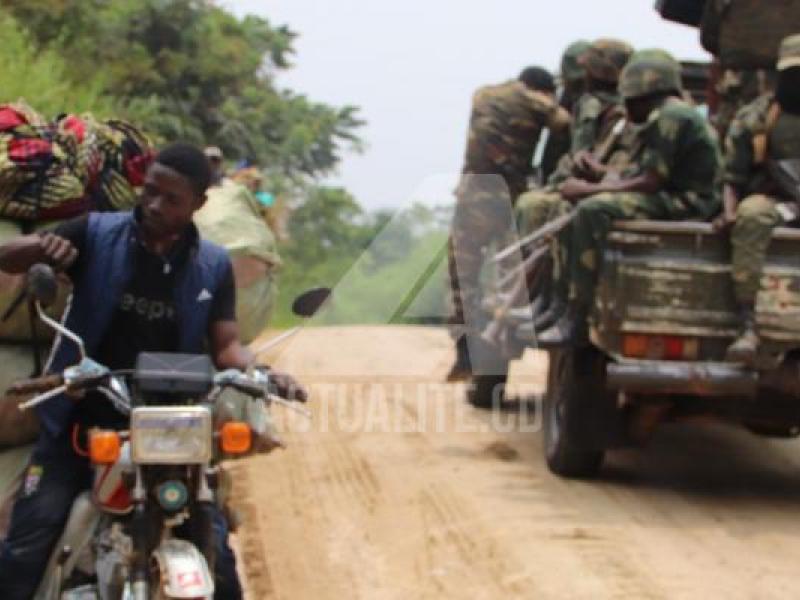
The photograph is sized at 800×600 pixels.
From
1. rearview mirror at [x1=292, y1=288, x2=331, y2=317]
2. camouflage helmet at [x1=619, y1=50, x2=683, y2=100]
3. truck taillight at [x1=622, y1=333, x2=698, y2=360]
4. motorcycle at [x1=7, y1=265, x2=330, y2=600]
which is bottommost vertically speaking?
truck taillight at [x1=622, y1=333, x2=698, y2=360]

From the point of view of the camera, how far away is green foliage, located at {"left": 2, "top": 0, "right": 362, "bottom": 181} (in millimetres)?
20797

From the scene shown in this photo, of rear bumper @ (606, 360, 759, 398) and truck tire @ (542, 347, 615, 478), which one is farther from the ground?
rear bumper @ (606, 360, 759, 398)

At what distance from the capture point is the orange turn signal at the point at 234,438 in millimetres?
3770

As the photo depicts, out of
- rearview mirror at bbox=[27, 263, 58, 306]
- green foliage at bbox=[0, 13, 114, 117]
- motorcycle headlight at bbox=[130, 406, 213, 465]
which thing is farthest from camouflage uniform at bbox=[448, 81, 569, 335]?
motorcycle headlight at bbox=[130, 406, 213, 465]

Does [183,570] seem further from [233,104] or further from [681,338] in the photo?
[233,104]

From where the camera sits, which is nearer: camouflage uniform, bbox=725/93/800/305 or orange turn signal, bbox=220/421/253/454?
orange turn signal, bbox=220/421/253/454

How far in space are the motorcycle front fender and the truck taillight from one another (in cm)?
389

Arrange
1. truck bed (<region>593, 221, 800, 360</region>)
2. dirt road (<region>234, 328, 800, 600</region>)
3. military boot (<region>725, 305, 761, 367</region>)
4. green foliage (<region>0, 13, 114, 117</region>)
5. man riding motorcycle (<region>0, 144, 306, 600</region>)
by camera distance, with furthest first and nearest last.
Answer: green foliage (<region>0, 13, 114, 117</region>) < truck bed (<region>593, 221, 800, 360</region>) < military boot (<region>725, 305, 761, 367</region>) < dirt road (<region>234, 328, 800, 600</region>) < man riding motorcycle (<region>0, 144, 306, 600</region>)

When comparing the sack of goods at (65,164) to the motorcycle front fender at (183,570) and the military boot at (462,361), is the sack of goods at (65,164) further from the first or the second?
the military boot at (462,361)

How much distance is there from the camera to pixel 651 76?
8086 millimetres

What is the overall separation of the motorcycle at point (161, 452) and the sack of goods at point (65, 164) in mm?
1102

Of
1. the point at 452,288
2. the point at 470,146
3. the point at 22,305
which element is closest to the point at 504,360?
the point at 452,288

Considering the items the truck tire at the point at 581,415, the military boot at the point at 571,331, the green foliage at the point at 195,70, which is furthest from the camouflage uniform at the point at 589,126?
the green foliage at the point at 195,70

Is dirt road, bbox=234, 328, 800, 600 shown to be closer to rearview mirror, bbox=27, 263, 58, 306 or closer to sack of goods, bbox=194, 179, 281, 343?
sack of goods, bbox=194, 179, 281, 343
